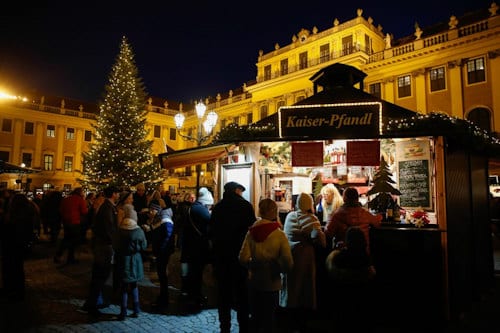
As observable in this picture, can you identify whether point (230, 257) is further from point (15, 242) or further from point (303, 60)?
point (303, 60)

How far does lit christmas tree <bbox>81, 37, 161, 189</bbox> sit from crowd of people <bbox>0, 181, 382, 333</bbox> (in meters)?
16.2

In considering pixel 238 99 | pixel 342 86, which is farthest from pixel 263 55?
pixel 342 86

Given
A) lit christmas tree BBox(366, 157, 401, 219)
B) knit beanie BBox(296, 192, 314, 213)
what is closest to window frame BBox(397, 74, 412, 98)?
lit christmas tree BBox(366, 157, 401, 219)

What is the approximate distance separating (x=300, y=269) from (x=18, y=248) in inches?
211

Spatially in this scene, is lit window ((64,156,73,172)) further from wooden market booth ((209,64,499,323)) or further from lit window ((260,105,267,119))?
wooden market booth ((209,64,499,323))

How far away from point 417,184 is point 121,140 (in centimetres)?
1988

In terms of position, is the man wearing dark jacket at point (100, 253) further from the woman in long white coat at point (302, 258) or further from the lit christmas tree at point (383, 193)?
the lit christmas tree at point (383, 193)

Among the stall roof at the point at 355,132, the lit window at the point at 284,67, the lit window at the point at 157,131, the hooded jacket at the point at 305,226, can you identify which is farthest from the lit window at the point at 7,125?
the hooded jacket at the point at 305,226

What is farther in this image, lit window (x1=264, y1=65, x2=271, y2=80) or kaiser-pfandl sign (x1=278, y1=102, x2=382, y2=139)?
lit window (x1=264, y1=65, x2=271, y2=80)

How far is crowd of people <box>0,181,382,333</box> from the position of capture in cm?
378

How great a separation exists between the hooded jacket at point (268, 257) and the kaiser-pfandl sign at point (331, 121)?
9.72ft

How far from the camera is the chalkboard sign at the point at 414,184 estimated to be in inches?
285

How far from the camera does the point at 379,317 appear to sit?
5391 mm

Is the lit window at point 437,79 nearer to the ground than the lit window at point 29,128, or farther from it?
farther from it
